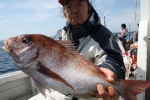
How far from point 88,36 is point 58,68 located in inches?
43.9

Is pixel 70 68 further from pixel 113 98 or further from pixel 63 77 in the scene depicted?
pixel 113 98

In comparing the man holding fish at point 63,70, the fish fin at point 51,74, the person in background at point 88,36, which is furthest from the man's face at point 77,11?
the fish fin at point 51,74

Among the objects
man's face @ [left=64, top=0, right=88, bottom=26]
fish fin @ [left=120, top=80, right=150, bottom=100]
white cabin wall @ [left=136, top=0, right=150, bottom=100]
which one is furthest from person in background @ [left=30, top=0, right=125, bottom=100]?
white cabin wall @ [left=136, top=0, right=150, bottom=100]

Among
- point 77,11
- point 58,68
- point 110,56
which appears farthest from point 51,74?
point 77,11

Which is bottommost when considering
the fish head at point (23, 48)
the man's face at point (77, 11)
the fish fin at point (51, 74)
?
the fish fin at point (51, 74)

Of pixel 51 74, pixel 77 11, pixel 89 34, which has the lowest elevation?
pixel 51 74

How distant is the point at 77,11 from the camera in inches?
100

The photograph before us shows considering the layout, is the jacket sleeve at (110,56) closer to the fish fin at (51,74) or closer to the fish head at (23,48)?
the fish fin at (51,74)

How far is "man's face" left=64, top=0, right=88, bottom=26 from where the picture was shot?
2545 mm

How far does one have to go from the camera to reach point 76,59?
1.62 meters

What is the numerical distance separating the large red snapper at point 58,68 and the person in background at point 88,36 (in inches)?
16.9

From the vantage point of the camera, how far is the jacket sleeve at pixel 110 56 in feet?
6.46

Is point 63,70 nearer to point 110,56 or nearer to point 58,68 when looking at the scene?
point 58,68

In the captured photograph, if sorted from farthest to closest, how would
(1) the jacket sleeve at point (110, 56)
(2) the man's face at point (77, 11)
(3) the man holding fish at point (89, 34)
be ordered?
1. (2) the man's face at point (77, 11)
2. (3) the man holding fish at point (89, 34)
3. (1) the jacket sleeve at point (110, 56)
